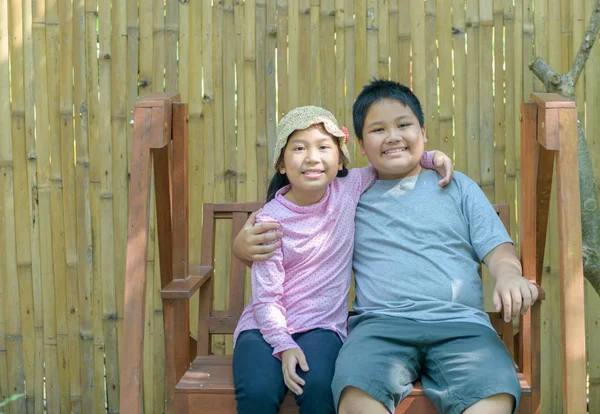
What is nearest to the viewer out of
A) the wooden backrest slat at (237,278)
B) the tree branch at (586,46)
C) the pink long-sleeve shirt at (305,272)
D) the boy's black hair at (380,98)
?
the pink long-sleeve shirt at (305,272)

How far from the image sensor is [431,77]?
12.5ft

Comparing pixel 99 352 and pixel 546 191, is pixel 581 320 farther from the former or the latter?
pixel 99 352

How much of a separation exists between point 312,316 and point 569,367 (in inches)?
31.4

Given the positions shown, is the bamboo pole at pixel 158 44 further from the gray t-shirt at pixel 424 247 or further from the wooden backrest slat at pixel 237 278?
the gray t-shirt at pixel 424 247

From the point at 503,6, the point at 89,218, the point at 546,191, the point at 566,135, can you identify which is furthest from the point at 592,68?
the point at 89,218

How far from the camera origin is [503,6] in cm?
380


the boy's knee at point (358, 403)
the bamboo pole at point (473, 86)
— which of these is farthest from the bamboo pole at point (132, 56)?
the boy's knee at point (358, 403)

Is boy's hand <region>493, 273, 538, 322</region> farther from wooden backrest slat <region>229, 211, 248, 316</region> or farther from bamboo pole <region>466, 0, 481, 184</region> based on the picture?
bamboo pole <region>466, 0, 481, 184</region>

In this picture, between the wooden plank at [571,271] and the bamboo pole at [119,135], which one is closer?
the wooden plank at [571,271]

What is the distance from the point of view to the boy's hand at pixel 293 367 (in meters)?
2.54

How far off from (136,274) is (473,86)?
6.24ft

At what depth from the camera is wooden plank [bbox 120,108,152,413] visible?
252 cm

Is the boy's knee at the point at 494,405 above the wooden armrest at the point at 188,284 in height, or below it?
below

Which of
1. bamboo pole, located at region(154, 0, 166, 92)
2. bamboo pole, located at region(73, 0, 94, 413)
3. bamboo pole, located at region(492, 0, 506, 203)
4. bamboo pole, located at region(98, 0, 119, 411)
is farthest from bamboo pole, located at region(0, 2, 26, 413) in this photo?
bamboo pole, located at region(492, 0, 506, 203)
